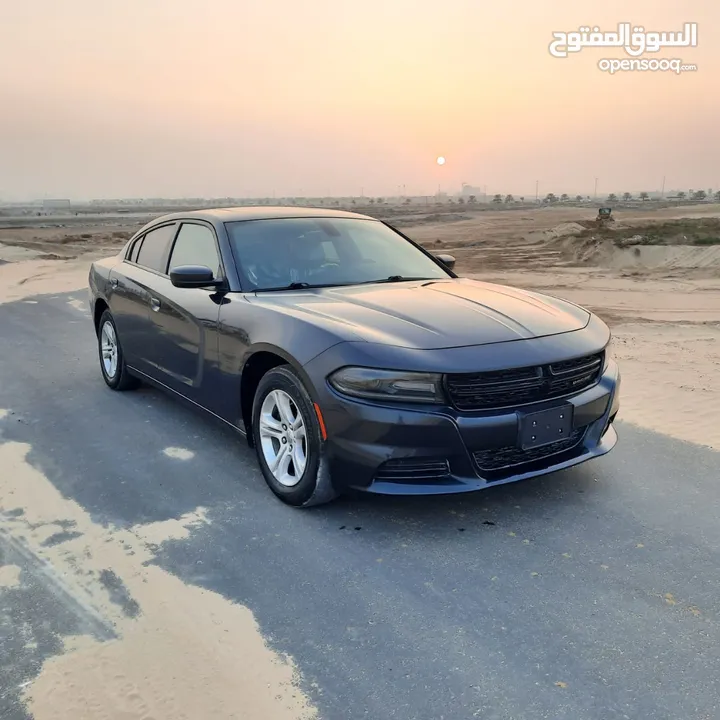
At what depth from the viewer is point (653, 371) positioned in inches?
283

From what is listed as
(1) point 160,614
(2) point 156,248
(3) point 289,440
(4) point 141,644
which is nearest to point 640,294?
(2) point 156,248

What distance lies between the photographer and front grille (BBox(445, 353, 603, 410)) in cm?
341

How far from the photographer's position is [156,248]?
18.7 feet

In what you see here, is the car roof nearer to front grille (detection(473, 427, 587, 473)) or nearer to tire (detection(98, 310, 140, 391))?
tire (detection(98, 310, 140, 391))

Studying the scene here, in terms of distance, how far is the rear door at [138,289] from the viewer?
5.47 m

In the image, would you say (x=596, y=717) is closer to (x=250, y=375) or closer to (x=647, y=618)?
(x=647, y=618)

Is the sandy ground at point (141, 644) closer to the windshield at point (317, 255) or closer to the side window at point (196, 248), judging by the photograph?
the windshield at point (317, 255)

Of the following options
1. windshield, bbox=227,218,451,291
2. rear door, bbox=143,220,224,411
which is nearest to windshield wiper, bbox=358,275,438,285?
windshield, bbox=227,218,451,291

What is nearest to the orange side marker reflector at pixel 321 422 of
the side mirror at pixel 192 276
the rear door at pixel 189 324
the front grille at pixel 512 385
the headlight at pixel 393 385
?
the headlight at pixel 393 385

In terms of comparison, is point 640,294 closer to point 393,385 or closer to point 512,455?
point 512,455

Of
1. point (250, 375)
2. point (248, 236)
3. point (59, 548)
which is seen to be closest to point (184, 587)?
point (59, 548)

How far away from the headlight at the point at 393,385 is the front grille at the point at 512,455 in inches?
14.4

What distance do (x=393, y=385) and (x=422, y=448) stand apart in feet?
1.08

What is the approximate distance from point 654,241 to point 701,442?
17427 mm
